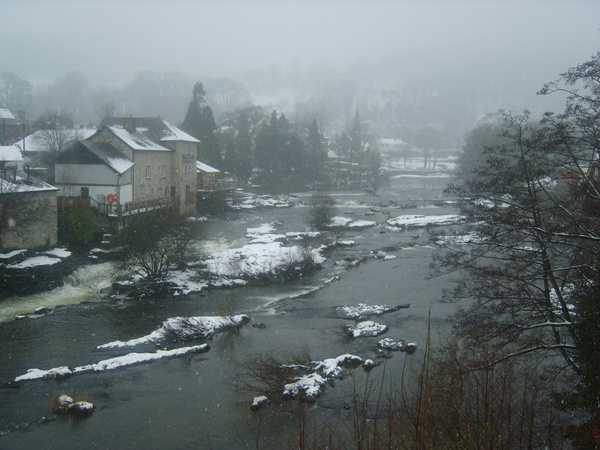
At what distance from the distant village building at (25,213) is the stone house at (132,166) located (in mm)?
5235

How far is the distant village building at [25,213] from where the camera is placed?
20219 millimetres

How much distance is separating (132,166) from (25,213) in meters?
9.68

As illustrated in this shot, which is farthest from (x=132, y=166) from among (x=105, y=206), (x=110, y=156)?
(x=105, y=206)

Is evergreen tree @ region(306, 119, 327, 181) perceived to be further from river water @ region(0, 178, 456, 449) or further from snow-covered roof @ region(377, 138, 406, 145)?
snow-covered roof @ region(377, 138, 406, 145)

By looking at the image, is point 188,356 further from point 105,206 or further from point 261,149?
point 261,149

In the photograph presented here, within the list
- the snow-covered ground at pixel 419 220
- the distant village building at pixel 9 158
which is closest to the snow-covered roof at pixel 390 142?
the snow-covered ground at pixel 419 220

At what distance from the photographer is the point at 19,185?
21453mm

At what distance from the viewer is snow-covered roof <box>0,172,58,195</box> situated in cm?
2062

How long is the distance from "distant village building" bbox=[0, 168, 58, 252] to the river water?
10.2 ft

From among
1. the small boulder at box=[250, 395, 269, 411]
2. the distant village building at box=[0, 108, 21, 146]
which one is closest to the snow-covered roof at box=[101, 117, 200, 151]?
the distant village building at box=[0, 108, 21, 146]

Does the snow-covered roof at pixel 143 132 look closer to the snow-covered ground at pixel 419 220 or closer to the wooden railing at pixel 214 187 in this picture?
the wooden railing at pixel 214 187

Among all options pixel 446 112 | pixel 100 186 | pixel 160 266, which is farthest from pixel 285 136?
pixel 446 112

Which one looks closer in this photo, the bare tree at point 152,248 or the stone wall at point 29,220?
the bare tree at point 152,248

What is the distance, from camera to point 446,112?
127688 mm
